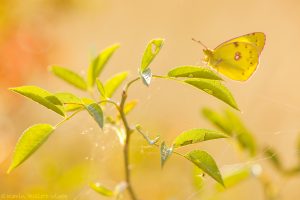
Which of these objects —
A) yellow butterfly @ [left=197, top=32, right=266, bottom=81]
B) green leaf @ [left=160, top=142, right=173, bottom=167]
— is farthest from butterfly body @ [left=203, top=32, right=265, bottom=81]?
green leaf @ [left=160, top=142, right=173, bottom=167]

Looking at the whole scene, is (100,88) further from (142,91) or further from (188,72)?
(142,91)

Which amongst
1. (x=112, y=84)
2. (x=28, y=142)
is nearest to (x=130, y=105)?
(x=112, y=84)

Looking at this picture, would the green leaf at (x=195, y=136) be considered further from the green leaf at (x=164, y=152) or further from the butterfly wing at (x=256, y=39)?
the butterfly wing at (x=256, y=39)

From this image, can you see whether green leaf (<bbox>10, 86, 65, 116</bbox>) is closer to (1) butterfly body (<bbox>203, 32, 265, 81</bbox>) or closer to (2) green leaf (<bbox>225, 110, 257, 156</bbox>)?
(1) butterfly body (<bbox>203, 32, 265, 81</bbox>)

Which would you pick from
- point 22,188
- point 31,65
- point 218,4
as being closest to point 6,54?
point 31,65

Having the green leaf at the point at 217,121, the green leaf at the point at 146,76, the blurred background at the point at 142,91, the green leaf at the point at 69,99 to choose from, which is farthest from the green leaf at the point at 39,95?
the green leaf at the point at 217,121

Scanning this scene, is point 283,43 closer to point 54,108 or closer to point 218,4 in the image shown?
point 218,4
